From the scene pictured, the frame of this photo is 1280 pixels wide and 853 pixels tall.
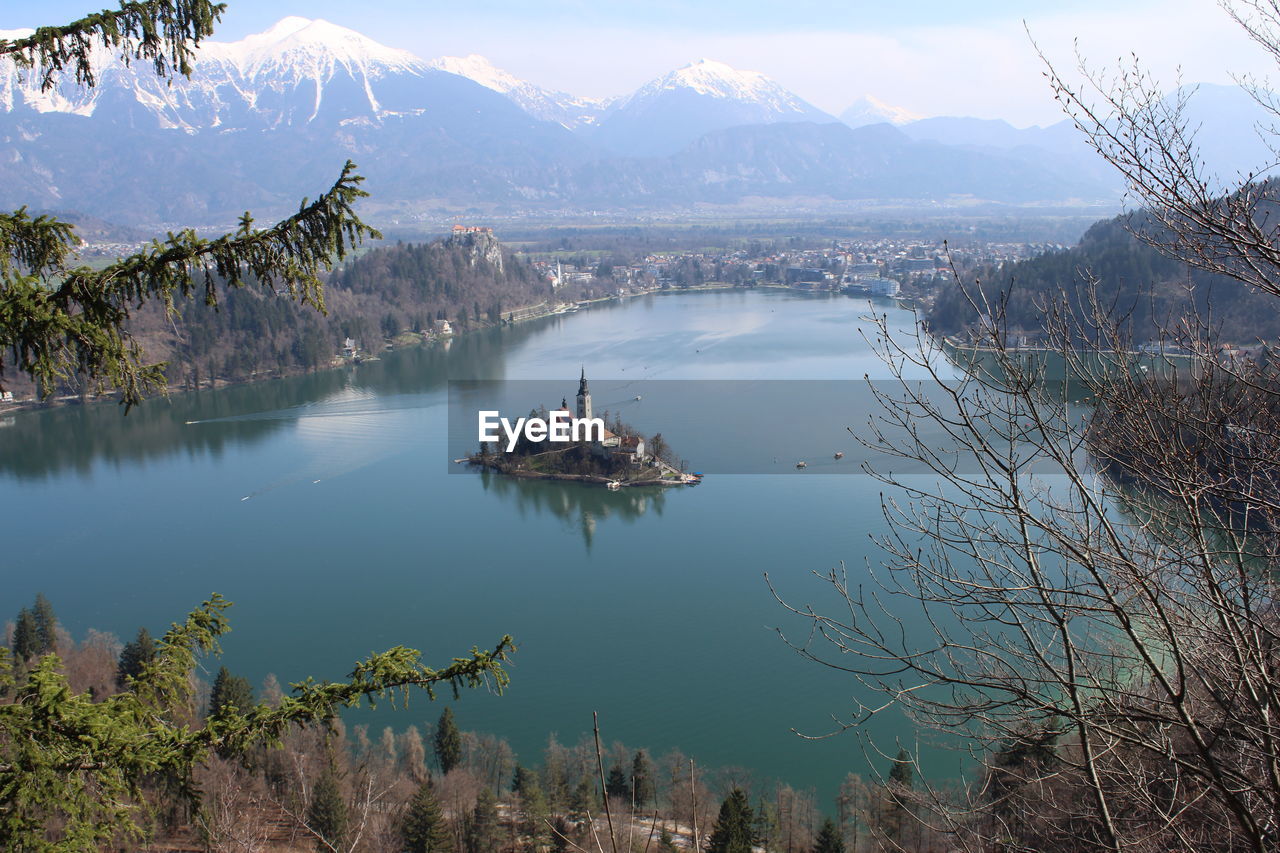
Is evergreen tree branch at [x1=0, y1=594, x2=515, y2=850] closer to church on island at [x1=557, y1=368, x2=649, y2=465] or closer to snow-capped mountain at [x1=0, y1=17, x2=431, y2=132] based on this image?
church on island at [x1=557, y1=368, x2=649, y2=465]

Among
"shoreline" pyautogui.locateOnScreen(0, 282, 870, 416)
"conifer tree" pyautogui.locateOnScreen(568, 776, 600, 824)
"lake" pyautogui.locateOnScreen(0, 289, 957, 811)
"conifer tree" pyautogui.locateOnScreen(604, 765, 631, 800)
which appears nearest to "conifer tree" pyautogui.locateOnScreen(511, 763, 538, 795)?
"conifer tree" pyautogui.locateOnScreen(568, 776, 600, 824)

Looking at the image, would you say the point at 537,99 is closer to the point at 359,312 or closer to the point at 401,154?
the point at 401,154

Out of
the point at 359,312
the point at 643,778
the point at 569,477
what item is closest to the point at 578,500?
the point at 569,477

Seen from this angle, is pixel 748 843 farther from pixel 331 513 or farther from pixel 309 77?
pixel 309 77

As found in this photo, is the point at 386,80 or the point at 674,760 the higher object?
the point at 386,80

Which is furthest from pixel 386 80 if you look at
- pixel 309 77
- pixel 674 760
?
pixel 674 760

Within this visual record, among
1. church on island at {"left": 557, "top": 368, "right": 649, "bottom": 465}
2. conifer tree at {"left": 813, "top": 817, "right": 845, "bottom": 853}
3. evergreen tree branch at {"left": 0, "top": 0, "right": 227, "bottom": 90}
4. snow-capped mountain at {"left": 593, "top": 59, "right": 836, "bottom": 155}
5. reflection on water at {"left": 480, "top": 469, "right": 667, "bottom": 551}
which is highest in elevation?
snow-capped mountain at {"left": 593, "top": 59, "right": 836, "bottom": 155}
